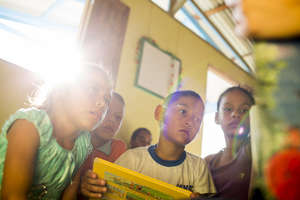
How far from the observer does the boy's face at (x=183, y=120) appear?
0.75 meters

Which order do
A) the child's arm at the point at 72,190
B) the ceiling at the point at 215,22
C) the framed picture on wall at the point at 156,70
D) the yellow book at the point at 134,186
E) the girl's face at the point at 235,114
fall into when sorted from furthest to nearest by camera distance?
the ceiling at the point at 215,22
the framed picture on wall at the point at 156,70
the girl's face at the point at 235,114
the child's arm at the point at 72,190
the yellow book at the point at 134,186

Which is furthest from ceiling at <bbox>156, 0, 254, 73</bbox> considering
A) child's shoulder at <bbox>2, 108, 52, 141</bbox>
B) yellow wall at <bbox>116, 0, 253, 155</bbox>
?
child's shoulder at <bbox>2, 108, 52, 141</bbox>

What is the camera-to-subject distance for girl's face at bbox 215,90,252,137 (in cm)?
71

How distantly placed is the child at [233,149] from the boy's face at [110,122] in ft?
1.48

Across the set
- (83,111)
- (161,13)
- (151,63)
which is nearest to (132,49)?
(151,63)

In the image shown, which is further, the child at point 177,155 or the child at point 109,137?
the child at point 109,137

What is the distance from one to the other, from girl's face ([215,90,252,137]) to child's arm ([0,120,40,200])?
58cm

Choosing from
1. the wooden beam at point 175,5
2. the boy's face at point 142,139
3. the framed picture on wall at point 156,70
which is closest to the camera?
the boy's face at point 142,139

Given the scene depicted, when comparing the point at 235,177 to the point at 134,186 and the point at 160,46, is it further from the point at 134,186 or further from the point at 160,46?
the point at 160,46

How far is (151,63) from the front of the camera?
4.88 ft

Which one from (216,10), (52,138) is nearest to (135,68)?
(52,138)

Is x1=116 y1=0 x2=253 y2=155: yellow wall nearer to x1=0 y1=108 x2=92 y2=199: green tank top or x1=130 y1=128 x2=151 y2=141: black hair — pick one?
x1=130 y1=128 x2=151 y2=141: black hair

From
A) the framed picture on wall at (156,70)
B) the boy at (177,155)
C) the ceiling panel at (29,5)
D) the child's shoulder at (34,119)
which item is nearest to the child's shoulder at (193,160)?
the boy at (177,155)

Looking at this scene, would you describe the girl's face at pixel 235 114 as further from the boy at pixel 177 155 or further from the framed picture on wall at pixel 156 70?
the framed picture on wall at pixel 156 70
